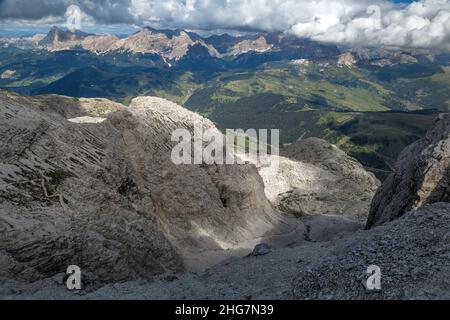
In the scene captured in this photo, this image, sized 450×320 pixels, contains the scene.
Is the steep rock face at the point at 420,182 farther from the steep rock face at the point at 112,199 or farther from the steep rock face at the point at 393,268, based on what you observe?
the steep rock face at the point at 112,199

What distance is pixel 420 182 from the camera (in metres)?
70.8

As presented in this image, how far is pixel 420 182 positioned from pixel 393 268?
3898 centimetres

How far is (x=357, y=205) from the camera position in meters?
147

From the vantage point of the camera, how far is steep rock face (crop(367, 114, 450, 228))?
226 feet

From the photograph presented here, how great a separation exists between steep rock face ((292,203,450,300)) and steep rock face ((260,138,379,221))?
9328cm

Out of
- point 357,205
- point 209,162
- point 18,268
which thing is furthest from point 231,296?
point 357,205

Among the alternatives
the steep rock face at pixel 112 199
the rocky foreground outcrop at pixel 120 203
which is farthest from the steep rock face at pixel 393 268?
the steep rock face at pixel 112 199

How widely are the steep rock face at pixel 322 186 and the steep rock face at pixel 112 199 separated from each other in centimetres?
3287

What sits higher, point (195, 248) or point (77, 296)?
point (77, 296)

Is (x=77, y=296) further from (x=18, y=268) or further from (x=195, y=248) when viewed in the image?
(x=195, y=248)

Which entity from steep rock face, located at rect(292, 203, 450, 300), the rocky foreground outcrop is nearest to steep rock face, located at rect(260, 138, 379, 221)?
the rocky foreground outcrop

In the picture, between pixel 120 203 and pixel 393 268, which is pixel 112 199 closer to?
pixel 120 203

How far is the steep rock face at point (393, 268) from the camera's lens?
33.4m
